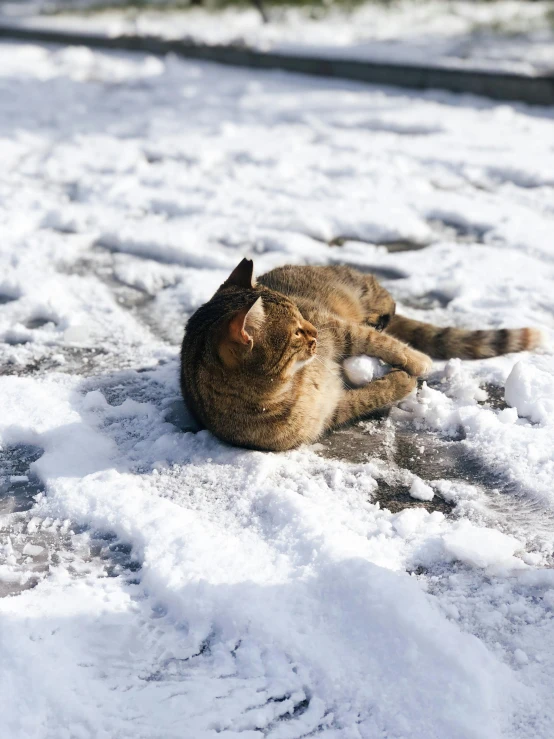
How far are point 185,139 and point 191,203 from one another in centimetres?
177

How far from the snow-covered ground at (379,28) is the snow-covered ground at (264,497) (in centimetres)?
342

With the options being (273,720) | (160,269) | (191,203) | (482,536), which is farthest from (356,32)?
(273,720)

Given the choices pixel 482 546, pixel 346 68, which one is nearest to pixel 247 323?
pixel 482 546

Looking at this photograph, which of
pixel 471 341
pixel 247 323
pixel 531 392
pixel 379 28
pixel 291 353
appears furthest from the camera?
pixel 379 28

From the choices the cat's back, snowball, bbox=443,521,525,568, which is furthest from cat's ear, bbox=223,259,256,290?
snowball, bbox=443,521,525,568

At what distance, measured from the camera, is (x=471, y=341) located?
3555mm

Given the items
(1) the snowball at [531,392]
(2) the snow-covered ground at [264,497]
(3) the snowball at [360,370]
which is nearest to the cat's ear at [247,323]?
(2) the snow-covered ground at [264,497]

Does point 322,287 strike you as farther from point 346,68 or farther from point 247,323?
point 346,68

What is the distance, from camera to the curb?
7484 mm

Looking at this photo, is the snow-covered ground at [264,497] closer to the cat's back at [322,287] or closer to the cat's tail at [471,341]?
the cat's tail at [471,341]

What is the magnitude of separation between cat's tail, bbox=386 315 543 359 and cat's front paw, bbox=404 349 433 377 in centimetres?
20

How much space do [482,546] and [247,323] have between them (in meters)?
1.13

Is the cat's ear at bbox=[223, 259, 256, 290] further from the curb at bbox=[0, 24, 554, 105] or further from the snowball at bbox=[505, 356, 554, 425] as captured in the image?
the curb at bbox=[0, 24, 554, 105]

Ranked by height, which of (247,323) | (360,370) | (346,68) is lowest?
(360,370)
